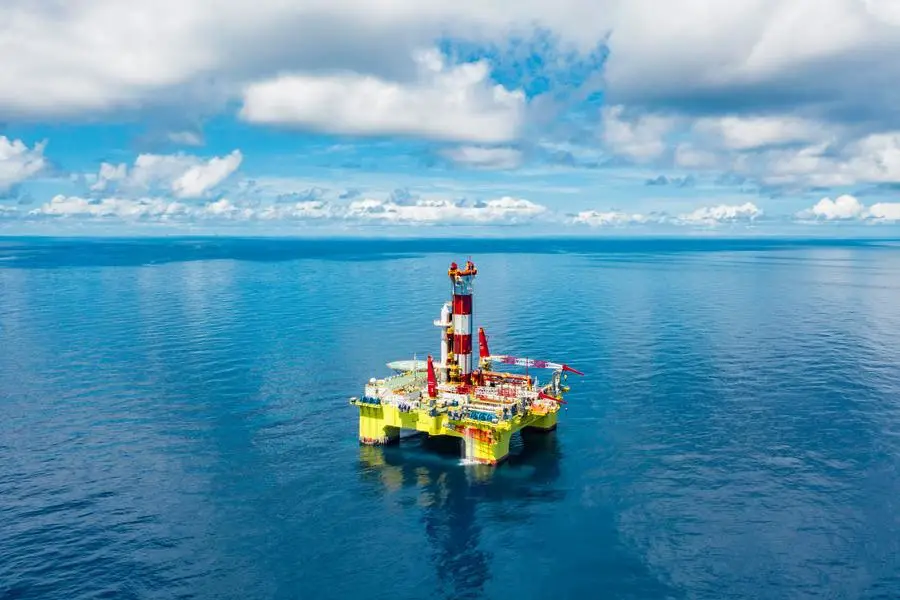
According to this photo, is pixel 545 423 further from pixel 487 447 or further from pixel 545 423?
pixel 487 447

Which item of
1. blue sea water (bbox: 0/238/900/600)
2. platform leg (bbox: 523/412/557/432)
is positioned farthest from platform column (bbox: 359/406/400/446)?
platform leg (bbox: 523/412/557/432)

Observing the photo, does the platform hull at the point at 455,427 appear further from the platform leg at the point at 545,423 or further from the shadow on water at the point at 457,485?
the shadow on water at the point at 457,485

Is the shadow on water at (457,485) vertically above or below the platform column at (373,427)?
below

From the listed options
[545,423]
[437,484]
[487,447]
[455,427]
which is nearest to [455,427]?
[455,427]

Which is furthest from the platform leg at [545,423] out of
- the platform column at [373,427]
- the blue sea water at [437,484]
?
the platform column at [373,427]

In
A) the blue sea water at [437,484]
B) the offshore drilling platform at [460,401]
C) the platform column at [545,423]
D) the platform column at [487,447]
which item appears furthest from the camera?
the platform column at [545,423]

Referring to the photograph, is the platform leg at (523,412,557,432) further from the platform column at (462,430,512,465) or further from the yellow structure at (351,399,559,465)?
the platform column at (462,430,512,465)

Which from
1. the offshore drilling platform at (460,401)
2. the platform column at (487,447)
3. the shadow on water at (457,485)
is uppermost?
the offshore drilling platform at (460,401)

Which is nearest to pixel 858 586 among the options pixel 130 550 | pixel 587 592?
pixel 587 592
